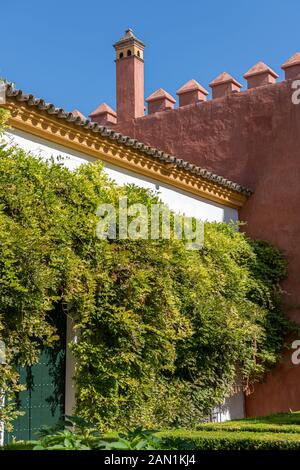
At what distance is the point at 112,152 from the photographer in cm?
1080

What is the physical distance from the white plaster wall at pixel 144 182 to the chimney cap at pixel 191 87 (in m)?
3.12

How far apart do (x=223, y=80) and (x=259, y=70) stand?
843 mm

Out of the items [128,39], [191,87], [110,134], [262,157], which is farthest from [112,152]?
[128,39]

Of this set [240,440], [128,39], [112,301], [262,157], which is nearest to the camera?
[240,440]

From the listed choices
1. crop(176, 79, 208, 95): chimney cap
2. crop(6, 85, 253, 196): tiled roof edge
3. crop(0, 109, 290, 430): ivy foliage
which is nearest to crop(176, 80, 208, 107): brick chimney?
crop(176, 79, 208, 95): chimney cap

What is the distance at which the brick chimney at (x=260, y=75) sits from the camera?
1488 cm

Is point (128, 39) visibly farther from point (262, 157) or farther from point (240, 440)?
point (240, 440)

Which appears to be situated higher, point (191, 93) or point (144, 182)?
point (191, 93)

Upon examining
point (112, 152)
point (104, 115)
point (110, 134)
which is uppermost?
point (104, 115)

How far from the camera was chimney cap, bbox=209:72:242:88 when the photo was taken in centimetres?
1525

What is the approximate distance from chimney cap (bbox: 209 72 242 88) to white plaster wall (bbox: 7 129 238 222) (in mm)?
2987

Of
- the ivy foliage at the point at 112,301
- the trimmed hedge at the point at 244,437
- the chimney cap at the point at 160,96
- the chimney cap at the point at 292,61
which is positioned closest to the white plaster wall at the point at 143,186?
the ivy foliage at the point at 112,301

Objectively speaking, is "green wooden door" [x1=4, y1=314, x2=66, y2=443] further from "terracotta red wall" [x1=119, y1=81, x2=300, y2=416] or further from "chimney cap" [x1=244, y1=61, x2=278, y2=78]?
"chimney cap" [x1=244, y1=61, x2=278, y2=78]
